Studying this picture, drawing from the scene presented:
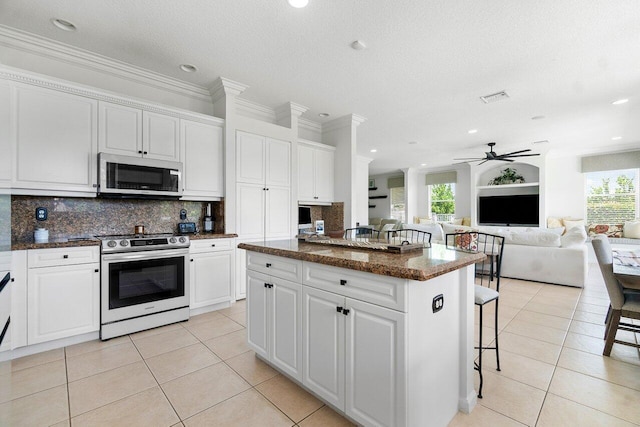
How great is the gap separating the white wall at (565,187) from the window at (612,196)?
0.64ft

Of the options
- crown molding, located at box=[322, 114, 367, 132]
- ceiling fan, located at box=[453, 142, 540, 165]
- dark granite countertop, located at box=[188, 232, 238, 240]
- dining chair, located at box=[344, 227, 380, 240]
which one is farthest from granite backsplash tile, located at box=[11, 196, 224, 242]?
ceiling fan, located at box=[453, 142, 540, 165]

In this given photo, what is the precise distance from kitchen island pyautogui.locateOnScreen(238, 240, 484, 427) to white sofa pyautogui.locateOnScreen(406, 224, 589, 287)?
388 cm

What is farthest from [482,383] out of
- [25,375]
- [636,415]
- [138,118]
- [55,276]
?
[138,118]

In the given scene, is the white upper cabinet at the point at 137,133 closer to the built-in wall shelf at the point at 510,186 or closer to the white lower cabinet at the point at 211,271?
the white lower cabinet at the point at 211,271

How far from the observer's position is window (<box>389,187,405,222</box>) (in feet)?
34.9

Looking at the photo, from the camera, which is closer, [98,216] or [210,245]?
[98,216]

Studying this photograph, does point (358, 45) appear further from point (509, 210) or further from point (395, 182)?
point (395, 182)

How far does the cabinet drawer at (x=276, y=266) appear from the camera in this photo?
184cm

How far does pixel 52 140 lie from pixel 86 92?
1.76 feet

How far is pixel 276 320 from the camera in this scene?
2010 mm

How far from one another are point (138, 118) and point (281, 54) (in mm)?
1616

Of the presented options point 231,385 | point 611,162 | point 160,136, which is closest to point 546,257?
point 611,162

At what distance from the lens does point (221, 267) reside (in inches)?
134

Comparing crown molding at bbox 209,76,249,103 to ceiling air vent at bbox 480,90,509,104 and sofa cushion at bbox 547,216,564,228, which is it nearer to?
ceiling air vent at bbox 480,90,509,104
